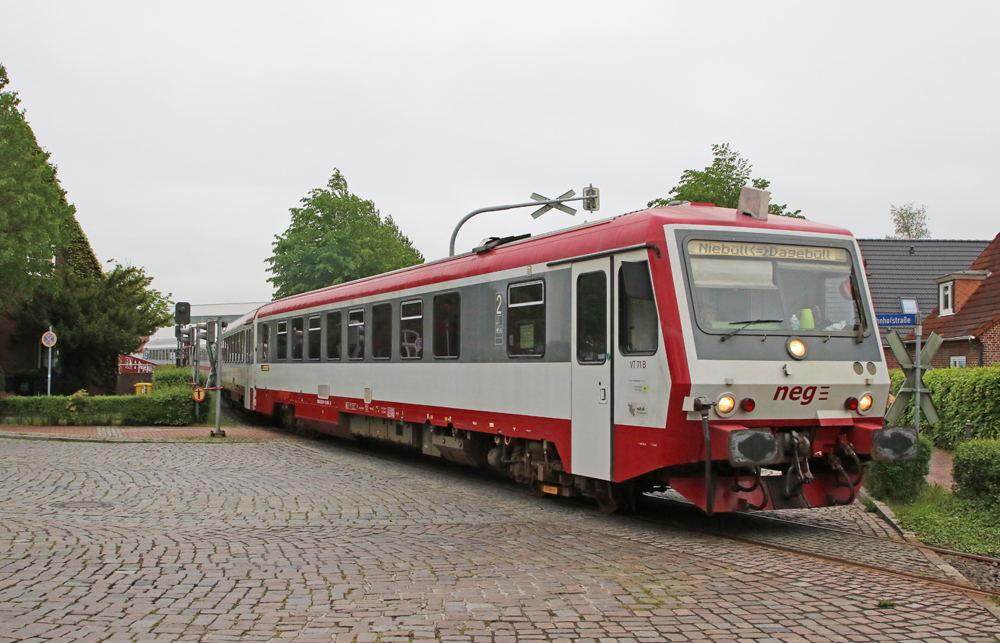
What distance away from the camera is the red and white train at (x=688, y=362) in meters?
8.23

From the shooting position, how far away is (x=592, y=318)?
31.1ft

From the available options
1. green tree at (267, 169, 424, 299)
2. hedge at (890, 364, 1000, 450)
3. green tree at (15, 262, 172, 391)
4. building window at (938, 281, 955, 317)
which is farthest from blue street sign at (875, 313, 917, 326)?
green tree at (267, 169, 424, 299)

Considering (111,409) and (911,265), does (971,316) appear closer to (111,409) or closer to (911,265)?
(911,265)

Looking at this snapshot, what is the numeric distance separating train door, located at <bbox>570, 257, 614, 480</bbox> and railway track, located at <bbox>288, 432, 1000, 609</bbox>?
0.79 meters

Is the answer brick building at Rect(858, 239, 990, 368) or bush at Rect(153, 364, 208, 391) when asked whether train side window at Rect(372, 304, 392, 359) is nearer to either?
bush at Rect(153, 364, 208, 391)

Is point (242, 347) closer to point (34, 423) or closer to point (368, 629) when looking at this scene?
point (34, 423)

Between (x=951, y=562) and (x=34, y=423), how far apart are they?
67.8 ft

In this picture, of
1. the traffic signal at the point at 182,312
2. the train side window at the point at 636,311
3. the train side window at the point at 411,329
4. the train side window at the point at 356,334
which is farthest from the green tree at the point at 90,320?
the train side window at the point at 636,311

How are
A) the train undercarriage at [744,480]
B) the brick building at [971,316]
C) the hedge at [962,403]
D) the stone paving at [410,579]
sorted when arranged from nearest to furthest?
1. the stone paving at [410,579]
2. the train undercarriage at [744,480]
3. the hedge at [962,403]
4. the brick building at [971,316]

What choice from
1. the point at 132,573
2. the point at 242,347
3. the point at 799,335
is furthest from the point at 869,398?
the point at 242,347

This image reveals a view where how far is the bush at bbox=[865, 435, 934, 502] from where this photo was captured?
10.3m

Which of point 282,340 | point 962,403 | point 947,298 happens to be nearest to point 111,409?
point 282,340

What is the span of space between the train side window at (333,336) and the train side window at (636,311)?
882cm

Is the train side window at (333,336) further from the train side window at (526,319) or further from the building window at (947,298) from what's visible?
the building window at (947,298)
